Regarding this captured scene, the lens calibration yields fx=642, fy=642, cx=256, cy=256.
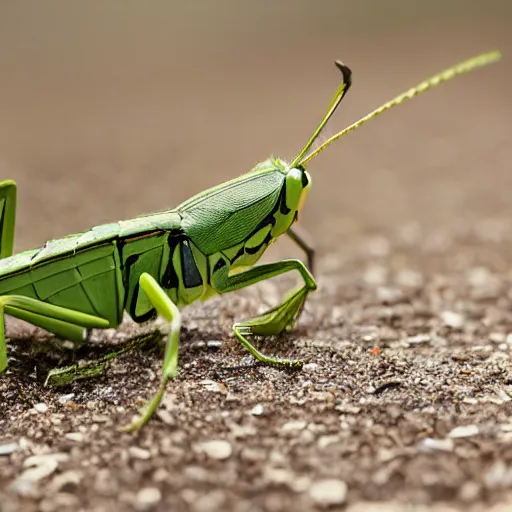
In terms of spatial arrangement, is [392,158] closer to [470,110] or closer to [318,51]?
[470,110]

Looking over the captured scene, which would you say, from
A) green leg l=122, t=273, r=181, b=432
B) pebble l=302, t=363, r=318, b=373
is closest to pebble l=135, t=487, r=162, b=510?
green leg l=122, t=273, r=181, b=432

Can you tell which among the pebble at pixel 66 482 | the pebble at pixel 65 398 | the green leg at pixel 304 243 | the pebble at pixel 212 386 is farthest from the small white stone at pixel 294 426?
the green leg at pixel 304 243

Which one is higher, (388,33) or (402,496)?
(388,33)

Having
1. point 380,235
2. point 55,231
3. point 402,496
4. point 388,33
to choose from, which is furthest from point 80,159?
point 388,33

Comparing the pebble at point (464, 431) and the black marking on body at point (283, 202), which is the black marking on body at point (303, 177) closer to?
the black marking on body at point (283, 202)

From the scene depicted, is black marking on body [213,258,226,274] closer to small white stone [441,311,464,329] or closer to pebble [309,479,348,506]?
pebble [309,479,348,506]
